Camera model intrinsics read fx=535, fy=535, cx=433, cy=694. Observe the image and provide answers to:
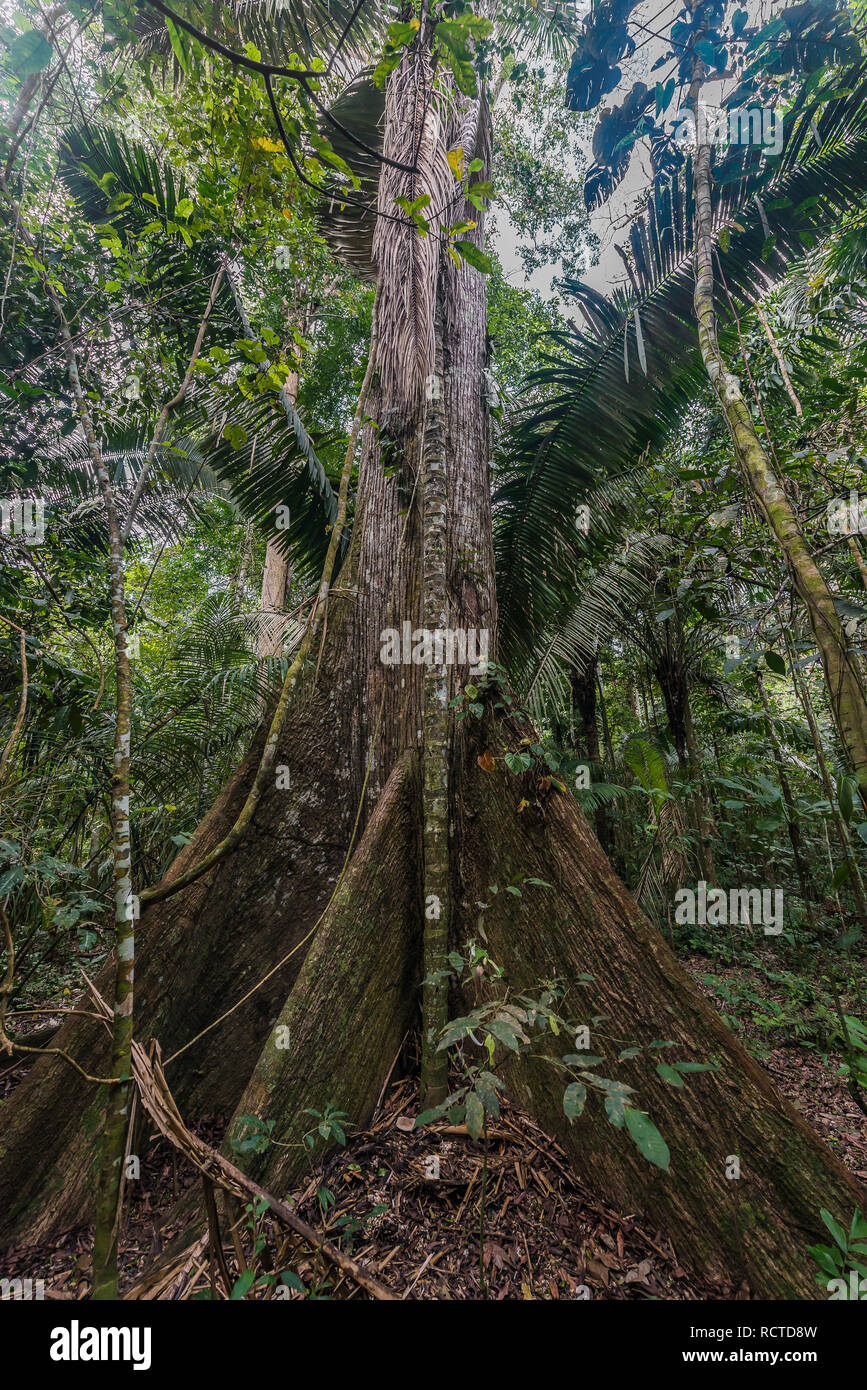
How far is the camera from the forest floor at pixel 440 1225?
1407 mm

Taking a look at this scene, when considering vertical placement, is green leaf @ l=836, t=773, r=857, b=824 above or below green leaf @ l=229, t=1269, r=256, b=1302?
above

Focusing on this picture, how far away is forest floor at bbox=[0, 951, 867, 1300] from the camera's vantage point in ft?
4.62

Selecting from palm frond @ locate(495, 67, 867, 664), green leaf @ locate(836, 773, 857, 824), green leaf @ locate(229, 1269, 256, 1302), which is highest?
palm frond @ locate(495, 67, 867, 664)

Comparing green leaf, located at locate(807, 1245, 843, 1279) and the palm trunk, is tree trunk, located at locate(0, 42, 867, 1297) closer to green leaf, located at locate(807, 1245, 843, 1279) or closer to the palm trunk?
green leaf, located at locate(807, 1245, 843, 1279)

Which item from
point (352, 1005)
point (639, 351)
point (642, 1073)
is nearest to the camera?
point (642, 1073)

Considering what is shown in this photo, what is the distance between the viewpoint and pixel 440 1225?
153 centimetres

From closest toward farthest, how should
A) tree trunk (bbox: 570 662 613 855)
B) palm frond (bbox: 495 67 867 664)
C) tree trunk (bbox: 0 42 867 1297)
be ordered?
tree trunk (bbox: 0 42 867 1297)
palm frond (bbox: 495 67 867 664)
tree trunk (bbox: 570 662 613 855)

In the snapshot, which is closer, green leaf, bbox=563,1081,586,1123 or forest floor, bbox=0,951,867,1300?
green leaf, bbox=563,1081,586,1123

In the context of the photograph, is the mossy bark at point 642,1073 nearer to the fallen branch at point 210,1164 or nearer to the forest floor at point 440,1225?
the forest floor at point 440,1225

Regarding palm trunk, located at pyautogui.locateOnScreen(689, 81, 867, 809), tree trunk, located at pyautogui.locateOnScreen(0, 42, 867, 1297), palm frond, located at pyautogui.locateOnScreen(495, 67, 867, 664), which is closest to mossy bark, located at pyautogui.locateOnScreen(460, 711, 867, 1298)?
tree trunk, located at pyautogui.locateOnScreen(0, 42, 867, 1297)

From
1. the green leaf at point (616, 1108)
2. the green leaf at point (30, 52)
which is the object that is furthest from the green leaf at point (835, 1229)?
the green leaf at point (30, 52)

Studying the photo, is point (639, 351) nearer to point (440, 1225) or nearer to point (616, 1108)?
point (616, 1108)

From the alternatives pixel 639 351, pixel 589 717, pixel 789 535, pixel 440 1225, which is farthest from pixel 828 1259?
pixel 589 717

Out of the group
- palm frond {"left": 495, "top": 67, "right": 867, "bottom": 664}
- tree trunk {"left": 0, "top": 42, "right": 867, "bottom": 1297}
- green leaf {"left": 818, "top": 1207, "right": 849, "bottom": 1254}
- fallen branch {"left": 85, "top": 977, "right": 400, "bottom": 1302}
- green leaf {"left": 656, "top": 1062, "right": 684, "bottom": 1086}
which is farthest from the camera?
palm frond {"left": 495, "top": 67, "right": 867, "bottom": 664}
